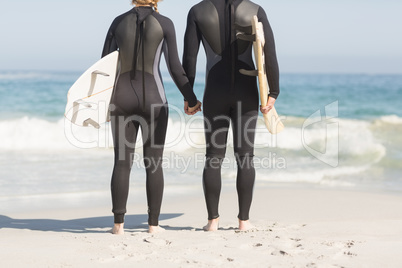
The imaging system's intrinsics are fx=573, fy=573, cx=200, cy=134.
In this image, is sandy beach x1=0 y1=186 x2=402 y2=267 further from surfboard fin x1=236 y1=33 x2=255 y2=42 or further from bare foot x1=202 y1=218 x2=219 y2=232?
surfboard fin x1=236 y1=33 x2=255 y2=42

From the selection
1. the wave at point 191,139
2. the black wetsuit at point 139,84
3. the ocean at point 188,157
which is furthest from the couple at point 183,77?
the wave at point 191,139

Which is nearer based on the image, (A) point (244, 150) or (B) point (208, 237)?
(B) point (208, 237)

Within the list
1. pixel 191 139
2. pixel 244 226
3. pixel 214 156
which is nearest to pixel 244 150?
pixel 214 156

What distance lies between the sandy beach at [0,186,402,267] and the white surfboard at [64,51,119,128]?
Result: 0.89 metres

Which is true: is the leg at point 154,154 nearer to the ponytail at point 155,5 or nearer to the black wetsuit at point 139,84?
the black wetsuit at point 139,84

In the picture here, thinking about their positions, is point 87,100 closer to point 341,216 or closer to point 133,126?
point 133,126

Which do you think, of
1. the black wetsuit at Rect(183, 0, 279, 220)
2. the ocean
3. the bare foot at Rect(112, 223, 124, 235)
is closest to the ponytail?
the black wetsuit at Rect(183, 0, 279, 220)

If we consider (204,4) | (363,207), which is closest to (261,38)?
(204,4)

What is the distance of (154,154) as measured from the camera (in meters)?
4.21

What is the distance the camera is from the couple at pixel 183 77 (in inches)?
162

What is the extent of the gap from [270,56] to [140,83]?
97cm

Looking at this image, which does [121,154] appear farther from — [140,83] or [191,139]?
[191,139]

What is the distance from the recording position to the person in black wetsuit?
4.11m

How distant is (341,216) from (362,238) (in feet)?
4.64
